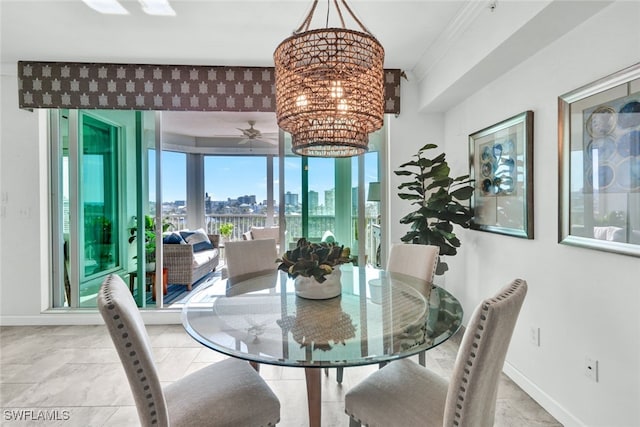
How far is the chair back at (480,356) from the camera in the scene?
2.83 feet

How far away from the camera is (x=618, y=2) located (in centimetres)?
139

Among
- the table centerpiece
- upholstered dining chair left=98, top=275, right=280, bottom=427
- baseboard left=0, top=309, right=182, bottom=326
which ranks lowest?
baseboard left=0, top=309, right=182, bottom=326

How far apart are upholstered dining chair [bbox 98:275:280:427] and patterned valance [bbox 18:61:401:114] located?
2347mm

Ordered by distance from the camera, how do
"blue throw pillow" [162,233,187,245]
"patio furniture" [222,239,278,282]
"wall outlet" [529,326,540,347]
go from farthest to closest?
"blue throw pillow" [162,233,187,245] → "patio furniture" [222,239,278,282] → "wall outlet" [529,326,540,347]

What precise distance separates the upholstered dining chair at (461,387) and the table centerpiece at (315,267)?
47cm

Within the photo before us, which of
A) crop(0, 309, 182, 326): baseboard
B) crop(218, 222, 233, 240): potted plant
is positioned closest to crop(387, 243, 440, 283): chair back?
crop(0, 309, 182, 326): baseboard

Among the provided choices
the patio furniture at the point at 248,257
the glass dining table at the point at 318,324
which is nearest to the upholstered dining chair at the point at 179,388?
the glass dining table at the point at 318,324

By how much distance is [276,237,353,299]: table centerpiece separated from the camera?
1.48m

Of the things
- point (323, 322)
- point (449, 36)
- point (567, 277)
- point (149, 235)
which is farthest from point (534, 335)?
point (149, 235)

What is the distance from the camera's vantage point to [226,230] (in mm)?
6520

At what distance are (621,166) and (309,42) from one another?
1.53 metres

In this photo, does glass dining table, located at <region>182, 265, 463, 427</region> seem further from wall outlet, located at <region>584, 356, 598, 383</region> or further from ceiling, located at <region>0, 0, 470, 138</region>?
ceiling, located at <region>0, 0, 470, 138</region>

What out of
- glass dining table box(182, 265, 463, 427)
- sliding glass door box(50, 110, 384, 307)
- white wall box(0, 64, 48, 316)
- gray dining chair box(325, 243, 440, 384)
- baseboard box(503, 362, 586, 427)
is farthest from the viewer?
sliding glass door box(50, 110, 384, 307)

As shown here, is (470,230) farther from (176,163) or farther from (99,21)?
(176,163)
